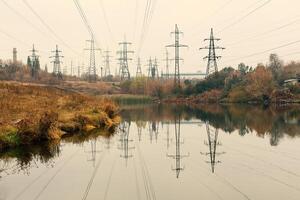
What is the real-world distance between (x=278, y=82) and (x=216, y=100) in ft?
48.8

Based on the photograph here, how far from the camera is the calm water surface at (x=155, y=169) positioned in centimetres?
1477

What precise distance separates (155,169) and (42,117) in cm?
997

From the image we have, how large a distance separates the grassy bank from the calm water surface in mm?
1181

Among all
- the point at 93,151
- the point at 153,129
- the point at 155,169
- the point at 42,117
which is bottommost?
the point at 155,169

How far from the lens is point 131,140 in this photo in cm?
3094

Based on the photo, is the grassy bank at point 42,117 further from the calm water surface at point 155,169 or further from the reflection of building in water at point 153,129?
the reflection of building in water at point 153,129

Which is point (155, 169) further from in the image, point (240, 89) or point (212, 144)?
point (240, 89)

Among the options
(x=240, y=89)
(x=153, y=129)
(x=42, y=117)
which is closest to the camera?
(x=42, y=117)

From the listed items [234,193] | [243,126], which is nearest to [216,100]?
[243,126]

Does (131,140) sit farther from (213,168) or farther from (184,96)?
(184,96)

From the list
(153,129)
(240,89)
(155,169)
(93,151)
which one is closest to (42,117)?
(93,151)

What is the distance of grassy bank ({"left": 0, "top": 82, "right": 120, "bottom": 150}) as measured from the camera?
25031mm

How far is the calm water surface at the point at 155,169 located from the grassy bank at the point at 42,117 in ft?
3.87

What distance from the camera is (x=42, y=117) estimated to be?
26609mm
